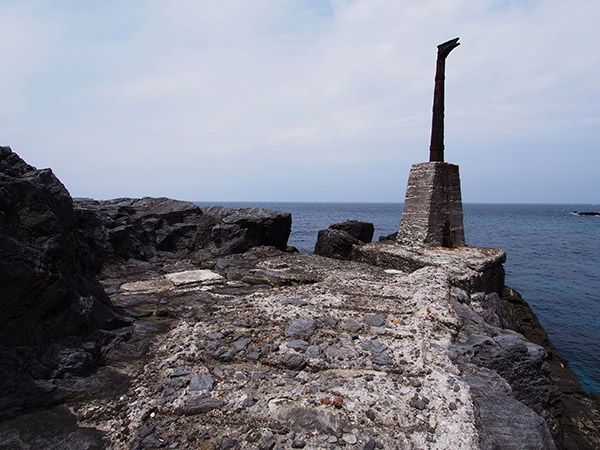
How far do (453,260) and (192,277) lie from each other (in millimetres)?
6106

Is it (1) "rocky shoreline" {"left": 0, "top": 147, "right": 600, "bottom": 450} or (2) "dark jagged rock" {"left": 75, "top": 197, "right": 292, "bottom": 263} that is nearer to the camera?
(1) "rocky shoreline" {"left": 0, "top": 147, "right": 600, "bottom": 450}

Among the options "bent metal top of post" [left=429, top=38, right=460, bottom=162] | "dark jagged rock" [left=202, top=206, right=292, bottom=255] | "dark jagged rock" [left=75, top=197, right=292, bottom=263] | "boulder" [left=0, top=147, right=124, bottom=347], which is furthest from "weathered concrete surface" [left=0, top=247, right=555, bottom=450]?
"bent metal top of post" [left=429, top=38, right=460, bottom=162]

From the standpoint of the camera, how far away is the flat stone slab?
7.29 metres

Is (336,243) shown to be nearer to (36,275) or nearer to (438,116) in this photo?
(438,116)

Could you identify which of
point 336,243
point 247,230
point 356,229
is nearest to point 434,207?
point 336,243

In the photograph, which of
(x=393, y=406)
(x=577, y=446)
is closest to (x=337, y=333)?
(x=393, y=406)

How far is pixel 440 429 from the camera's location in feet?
10.8

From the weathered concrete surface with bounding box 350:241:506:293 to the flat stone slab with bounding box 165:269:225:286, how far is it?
4.46 m

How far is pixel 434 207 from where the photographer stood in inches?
403

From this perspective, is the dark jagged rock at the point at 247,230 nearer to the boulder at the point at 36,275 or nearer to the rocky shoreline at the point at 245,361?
the rocky shoreline at the point at 245,361

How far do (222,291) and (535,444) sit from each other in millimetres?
5045

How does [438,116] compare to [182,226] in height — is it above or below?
above

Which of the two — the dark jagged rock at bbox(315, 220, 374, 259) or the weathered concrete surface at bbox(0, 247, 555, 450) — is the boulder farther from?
the dark jagged rock at bbox(315, 220, 374, 259)

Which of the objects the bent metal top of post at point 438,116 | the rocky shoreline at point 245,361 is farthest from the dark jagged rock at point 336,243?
the rocky shoreline at point 245,361
